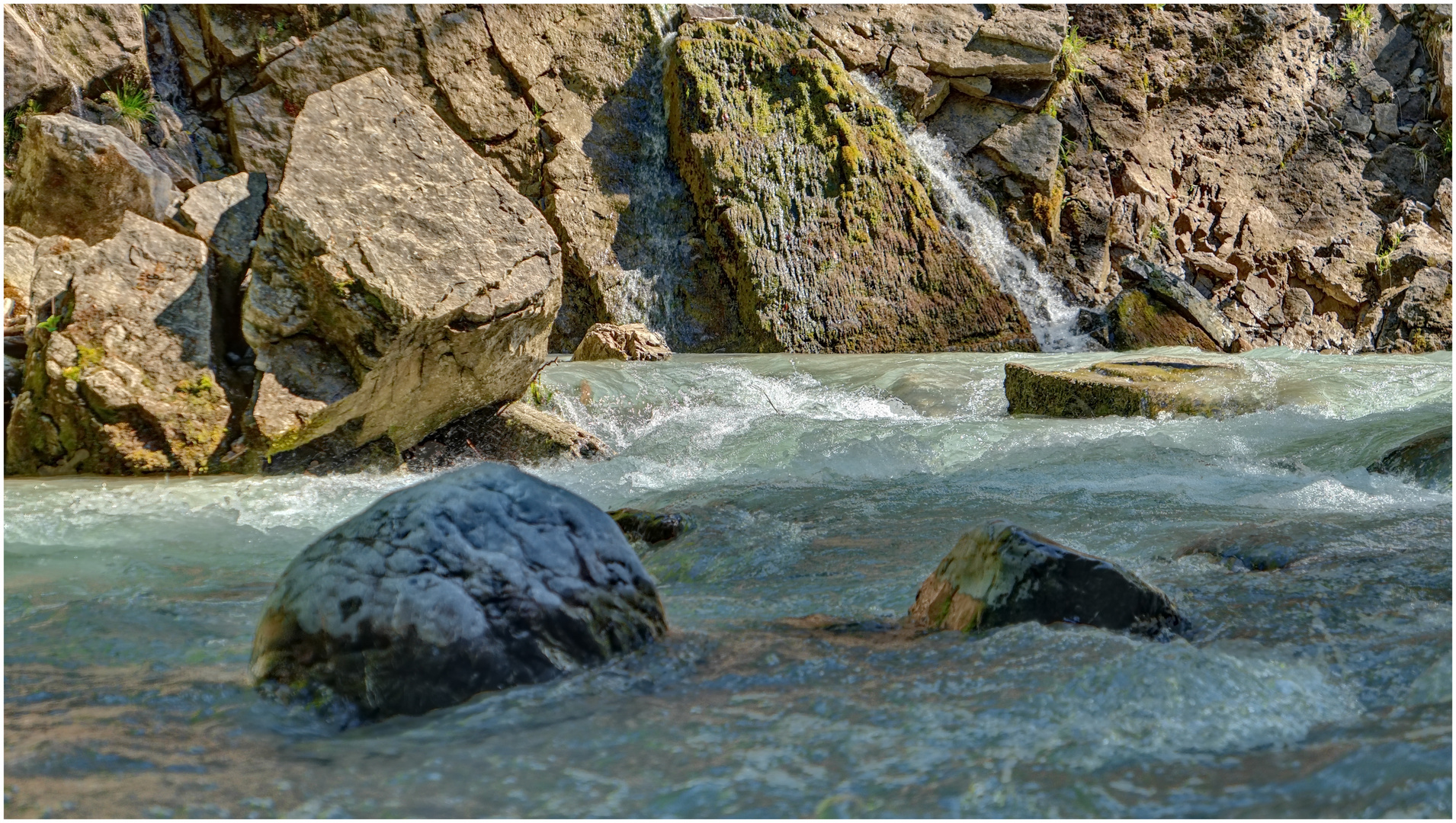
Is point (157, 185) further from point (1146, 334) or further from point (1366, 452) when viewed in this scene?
point (1146, 334)

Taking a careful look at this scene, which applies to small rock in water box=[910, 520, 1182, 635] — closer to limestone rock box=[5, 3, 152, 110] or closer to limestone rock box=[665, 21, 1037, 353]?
limestone rock box=[665, 21, 1037, 353]

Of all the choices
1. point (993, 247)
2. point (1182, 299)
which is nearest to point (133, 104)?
point (993, 247)

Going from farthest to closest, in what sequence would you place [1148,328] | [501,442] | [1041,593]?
[1148,328]
[501,442]
[1041,593]

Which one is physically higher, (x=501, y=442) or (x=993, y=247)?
(x=993, y=247)

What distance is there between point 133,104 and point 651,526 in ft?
26.9

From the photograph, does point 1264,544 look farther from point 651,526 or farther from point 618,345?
point 618,345

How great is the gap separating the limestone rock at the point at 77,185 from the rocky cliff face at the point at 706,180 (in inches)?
0.8

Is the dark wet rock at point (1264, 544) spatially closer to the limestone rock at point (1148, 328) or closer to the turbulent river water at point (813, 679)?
the turbulent river water at point (813, 679)

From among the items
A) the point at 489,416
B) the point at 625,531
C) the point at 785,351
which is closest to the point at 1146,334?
the point at 785,351

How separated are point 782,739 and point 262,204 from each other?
4.38 metres

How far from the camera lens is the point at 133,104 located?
8.86m

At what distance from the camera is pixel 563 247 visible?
10.1m

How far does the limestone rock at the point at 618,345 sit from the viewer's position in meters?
8.30

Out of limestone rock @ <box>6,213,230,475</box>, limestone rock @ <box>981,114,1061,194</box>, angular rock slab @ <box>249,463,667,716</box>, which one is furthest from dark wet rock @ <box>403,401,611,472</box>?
limestone rock @ <box>981,114,1061,194</box>
